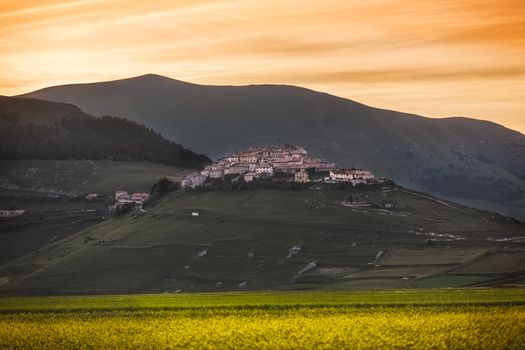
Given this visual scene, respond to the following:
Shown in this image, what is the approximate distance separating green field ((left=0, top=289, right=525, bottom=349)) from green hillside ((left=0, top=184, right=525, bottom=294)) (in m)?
48.7

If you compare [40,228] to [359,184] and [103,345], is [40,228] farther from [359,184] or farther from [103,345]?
[103,345]

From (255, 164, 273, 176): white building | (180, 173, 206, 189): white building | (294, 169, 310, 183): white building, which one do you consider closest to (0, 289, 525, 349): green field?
(294, 169, 310, 183): white building

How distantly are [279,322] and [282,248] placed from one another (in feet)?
322

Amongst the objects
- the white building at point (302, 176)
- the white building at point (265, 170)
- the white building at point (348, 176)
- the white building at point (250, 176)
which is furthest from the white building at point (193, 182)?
the white building at point (348, 176)

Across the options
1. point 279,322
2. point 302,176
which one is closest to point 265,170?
point 302,176

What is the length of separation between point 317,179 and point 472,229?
4225 centimetres

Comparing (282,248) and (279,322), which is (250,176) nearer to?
(282,248)

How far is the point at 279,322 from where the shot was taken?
48344 mm

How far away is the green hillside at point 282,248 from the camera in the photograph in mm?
124438

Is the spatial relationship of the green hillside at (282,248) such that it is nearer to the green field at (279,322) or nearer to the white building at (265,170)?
the white building at (265,170)

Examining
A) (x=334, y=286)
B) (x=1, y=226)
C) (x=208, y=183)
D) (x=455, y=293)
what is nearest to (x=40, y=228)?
(x=1, y=226)

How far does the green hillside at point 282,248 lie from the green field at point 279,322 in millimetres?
48703

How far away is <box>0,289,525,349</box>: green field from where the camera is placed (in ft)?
136

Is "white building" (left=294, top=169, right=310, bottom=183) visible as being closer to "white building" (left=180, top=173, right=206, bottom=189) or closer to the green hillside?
the green hillside
